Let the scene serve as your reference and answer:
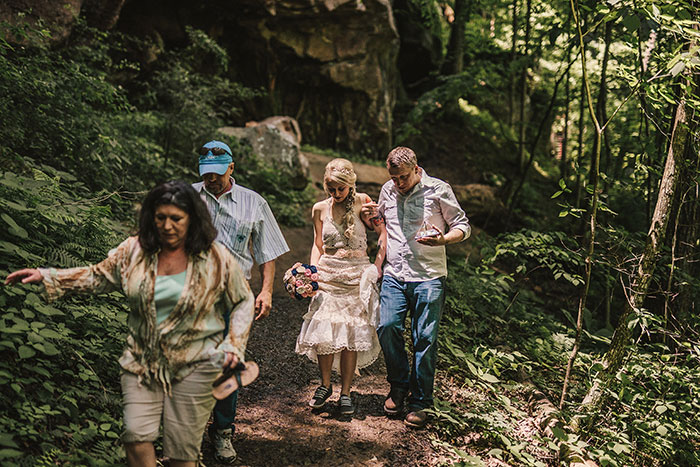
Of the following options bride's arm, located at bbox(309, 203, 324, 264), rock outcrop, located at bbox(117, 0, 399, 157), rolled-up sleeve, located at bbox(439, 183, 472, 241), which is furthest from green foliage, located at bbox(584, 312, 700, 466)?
rock outcrop, located at bbox(117, 0, 399, 157)

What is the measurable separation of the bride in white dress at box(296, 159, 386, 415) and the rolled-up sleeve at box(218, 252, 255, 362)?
5.15ft

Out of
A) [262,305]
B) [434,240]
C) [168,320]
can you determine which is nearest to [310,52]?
[434,240]

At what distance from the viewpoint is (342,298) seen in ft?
14.0

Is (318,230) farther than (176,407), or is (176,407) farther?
(318,230)

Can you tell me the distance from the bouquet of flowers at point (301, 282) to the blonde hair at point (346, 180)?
467 mm

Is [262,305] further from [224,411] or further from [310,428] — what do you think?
[310,428]

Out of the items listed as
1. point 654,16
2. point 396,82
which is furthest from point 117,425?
point 396,82

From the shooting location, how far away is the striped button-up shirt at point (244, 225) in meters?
3.46

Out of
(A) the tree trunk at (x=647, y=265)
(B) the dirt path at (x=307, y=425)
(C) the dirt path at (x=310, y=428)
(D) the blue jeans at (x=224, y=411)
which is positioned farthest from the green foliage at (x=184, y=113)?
(A) the tree trunk at (x=647, y=265)

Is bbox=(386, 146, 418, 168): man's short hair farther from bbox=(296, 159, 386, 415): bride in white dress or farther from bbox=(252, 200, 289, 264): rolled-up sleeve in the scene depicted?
bbox=(252, 200, 289, 264): rolled-up sleeve

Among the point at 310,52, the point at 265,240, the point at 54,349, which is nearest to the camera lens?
the point at 54,349

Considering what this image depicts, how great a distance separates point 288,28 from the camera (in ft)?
46.9

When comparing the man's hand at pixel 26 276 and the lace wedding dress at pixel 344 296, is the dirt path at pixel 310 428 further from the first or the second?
the man's hand at pixel 26 276

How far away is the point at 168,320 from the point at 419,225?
238cm
